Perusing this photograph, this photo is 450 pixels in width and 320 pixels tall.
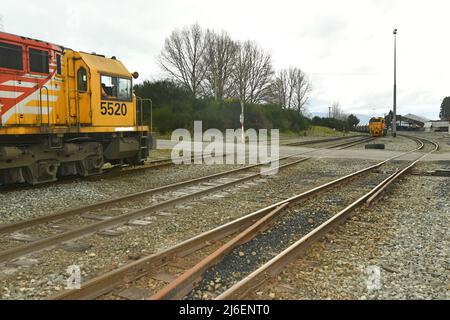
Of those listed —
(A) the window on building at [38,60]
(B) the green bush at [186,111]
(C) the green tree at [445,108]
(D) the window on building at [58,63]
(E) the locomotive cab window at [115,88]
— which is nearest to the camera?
(A) the window on building at [38,60]

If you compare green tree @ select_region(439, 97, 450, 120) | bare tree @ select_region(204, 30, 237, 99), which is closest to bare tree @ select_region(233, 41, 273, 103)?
bare tree @ select_region(204, 30, 237, 99)

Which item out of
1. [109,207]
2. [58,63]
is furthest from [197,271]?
[58,63]

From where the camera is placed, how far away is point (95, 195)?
27.5ft

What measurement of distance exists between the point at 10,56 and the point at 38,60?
0.69 meters

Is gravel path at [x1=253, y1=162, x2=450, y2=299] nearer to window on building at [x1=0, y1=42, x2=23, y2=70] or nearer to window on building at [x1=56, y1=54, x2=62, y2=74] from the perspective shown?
window on building at [x1=0, y1=42, x2=23, y2=70]

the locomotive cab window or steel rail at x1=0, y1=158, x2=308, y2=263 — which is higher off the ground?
the locomotive cab window

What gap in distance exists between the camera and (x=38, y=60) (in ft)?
30.0

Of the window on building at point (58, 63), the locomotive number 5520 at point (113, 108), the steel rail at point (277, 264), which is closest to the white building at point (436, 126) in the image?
the locomotive number 5520 at point (113, 108)

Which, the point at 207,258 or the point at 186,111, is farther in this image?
the point at 186,111

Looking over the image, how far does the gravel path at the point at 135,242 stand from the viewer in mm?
3973

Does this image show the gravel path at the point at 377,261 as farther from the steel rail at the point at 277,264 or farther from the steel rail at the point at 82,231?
the steel rail at the point at 82,231

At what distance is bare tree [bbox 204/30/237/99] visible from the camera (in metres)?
51.0

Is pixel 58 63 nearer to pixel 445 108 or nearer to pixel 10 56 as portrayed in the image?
pixel 10 56

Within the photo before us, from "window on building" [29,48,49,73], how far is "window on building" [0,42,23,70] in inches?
10.8
